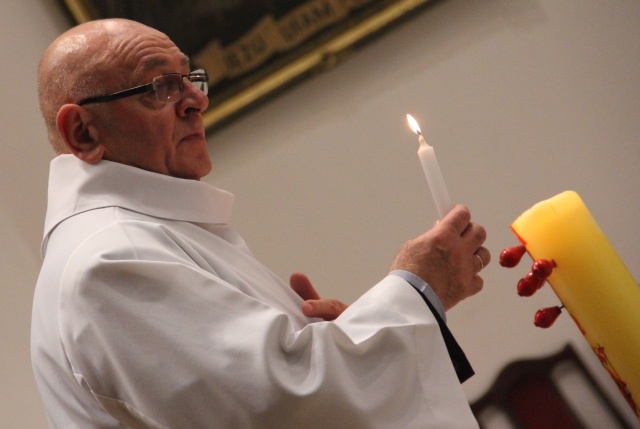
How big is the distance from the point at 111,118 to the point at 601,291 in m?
0.72

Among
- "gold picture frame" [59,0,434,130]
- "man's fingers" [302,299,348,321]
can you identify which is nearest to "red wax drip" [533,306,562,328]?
"man's fingers" [302,299,348,321]

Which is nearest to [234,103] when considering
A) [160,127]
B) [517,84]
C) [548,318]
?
[517,84]

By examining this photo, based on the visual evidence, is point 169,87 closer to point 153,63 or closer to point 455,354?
point 153,63

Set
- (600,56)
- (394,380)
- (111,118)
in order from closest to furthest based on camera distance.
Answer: (394,380), (111,118), (600,56)

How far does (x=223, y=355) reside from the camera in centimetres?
95

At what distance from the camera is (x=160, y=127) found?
4.12ft

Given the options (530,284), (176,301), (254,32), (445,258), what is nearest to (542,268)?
(530,284)

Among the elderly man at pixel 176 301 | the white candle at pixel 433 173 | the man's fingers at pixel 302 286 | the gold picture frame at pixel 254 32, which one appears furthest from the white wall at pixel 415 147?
the white candle at pixel 433 173

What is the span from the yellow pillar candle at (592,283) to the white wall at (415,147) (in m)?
0.71

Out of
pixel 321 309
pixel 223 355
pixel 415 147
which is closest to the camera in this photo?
pixel 223 355

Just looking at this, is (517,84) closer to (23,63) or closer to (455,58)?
(455,58)

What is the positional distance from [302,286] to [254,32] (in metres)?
0.86

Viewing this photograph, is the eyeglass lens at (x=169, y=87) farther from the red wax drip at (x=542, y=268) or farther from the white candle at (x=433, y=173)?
the red wax drip at (x=542, y=268)

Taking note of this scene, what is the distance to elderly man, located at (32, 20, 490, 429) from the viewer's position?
0.96 metres
